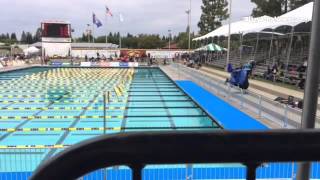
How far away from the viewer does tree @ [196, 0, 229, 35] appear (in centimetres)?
6838

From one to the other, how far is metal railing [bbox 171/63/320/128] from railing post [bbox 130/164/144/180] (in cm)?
800

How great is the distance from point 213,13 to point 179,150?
69812 mm

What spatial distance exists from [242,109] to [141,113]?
378 cm

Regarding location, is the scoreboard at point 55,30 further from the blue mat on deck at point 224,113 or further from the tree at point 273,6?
the blue mat on deck at point 224,113

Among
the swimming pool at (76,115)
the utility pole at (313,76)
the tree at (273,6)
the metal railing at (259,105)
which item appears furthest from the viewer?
the tree at (273,6)

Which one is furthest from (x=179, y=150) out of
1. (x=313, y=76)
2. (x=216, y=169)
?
(x=216, y=169)

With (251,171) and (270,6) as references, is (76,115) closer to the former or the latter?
(251,171)

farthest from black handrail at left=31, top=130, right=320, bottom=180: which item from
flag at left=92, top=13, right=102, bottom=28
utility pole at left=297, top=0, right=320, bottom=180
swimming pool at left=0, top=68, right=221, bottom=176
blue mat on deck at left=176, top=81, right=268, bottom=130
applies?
flag at left=92, top=13, right=102, bottom=28

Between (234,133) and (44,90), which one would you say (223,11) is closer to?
(44,90)

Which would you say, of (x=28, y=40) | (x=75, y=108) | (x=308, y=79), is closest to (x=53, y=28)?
(x=75, y=108)

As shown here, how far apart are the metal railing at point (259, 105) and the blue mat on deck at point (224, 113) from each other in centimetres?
29

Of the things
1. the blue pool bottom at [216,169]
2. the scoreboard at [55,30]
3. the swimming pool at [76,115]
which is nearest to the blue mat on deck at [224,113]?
the blue pool bottom at [216,169]

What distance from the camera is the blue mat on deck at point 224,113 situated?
11586mm

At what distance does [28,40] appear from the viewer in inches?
5389
